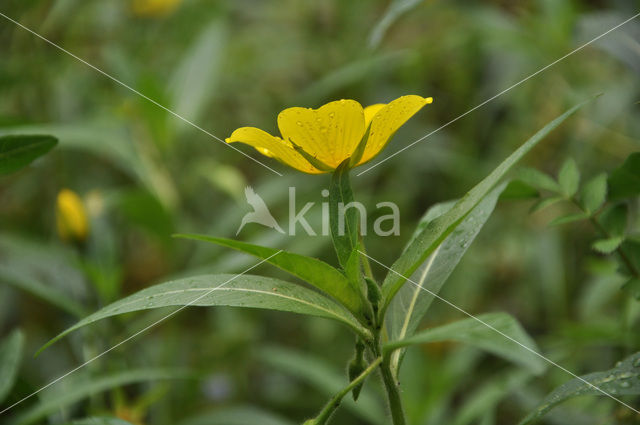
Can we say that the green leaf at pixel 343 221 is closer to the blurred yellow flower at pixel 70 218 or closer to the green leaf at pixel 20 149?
the green leaf at pixel 20 149

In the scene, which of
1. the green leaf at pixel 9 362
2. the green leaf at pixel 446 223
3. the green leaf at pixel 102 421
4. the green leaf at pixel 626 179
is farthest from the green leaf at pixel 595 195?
the green leaf at pixel 9 362

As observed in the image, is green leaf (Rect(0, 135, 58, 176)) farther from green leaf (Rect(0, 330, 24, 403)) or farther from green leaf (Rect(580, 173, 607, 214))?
green leaf (Rect(580, 173, 607, 214))

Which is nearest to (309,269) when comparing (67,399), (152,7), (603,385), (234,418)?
(603,385)

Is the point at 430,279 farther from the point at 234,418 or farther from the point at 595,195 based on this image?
the point at 234,418

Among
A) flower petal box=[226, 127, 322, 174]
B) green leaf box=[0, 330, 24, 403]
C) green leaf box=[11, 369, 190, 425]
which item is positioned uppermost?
flower petal box=[226, 127, 322, 174]

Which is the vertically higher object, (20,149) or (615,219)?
(20,149)

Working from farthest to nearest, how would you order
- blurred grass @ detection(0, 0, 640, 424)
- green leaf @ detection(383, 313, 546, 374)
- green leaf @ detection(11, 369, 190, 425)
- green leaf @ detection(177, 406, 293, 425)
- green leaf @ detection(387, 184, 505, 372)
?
1. blurred grass @ detection(0, 0, 640, 424)
2. green leaf @ detection(177, 406, 293, 425)
3. green leaf @ detection(11, 369, 190, 425)
4. green leaf @ detection(387, 184, 505, 372)
5. green leaf @ detection(383, 313, 546, 374)

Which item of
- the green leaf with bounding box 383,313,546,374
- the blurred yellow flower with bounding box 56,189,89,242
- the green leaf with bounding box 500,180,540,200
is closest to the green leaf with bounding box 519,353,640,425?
the green leaf with bounding box 383,313,546,374

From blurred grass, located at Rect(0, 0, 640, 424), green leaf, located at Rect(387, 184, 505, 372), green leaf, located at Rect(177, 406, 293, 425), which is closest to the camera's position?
green leaf, located at Rect(387, 184, 505, 372)
